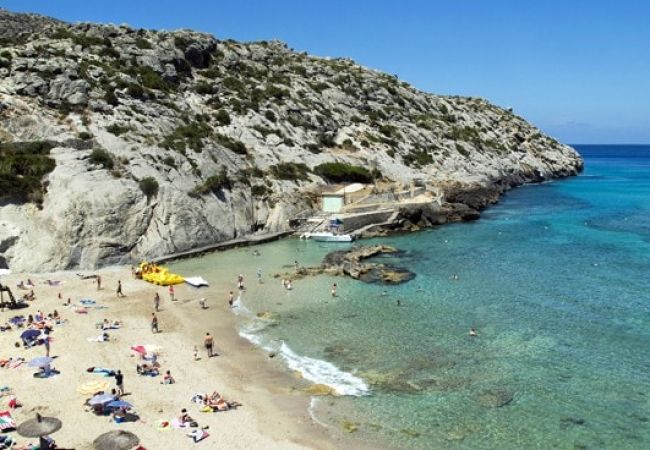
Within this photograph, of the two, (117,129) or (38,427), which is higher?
(117,129)

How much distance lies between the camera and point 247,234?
172ft

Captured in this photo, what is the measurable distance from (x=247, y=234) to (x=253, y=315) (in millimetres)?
21351

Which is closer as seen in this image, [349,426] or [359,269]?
[349,426]

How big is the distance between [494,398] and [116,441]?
45.1 feet

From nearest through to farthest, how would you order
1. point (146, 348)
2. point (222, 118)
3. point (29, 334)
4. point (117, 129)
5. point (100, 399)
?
point (100, 399), point (146, 348), point (29, 334), point (117, 129), point (222, 118)

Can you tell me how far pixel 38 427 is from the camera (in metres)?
17.9

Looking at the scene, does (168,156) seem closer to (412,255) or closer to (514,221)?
(412,255)

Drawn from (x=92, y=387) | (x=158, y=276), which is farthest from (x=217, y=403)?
(x=158, y=276)

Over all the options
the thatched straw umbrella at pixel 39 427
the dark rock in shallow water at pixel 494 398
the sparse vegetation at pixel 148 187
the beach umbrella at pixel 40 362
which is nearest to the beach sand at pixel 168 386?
the thatched straw umbrella at pixel 39 427

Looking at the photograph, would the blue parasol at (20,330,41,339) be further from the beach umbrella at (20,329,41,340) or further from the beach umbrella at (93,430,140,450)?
the beach umbrella at (93,430,140,450)

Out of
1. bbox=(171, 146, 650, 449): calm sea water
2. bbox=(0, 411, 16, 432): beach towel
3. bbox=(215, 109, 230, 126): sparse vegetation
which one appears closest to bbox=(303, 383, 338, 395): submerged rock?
bbox=(171, 146, 650, 449): calm sea water

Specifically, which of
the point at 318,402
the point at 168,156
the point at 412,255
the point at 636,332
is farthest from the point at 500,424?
the point at 168,156

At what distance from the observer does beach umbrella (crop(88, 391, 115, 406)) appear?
1923 cm

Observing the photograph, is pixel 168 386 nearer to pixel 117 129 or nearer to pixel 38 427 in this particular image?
pixel 38 427
